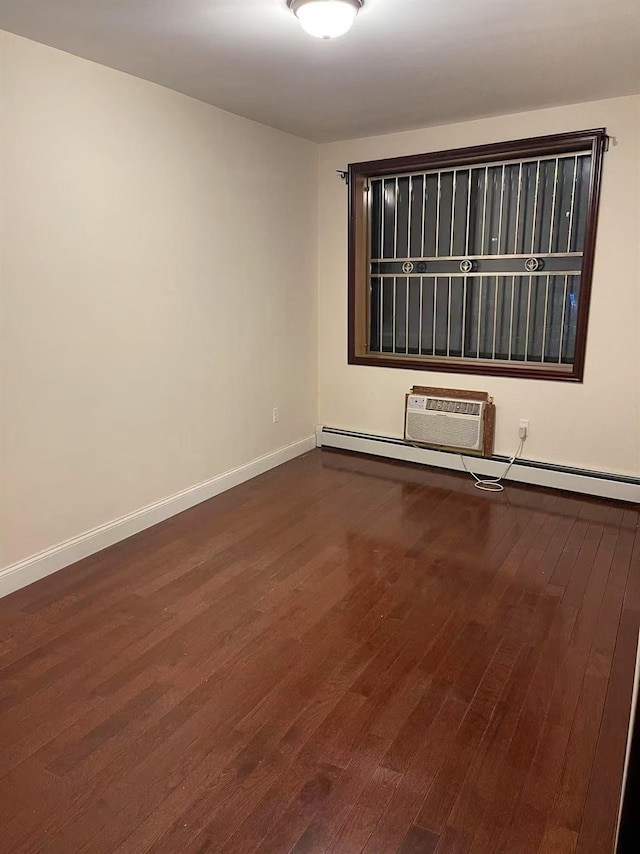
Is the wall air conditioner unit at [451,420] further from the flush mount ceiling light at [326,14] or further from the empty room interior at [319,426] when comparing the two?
the flush mount ceiling light at [326,14]

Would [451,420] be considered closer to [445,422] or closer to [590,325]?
[445,422]

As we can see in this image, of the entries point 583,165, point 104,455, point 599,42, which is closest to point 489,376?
point 583,165

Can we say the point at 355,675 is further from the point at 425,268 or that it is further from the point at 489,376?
the point at 425,268

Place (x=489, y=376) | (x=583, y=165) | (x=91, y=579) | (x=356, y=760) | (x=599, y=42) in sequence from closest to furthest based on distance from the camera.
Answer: (x=356, y=760)
(x=599, y=42)
(x=91, y=579)
(x=583, y=165)
(x=489, y=376)

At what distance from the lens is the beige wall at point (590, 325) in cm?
377

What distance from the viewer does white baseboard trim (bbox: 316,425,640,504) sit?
159 inches

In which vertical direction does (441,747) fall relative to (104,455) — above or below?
below

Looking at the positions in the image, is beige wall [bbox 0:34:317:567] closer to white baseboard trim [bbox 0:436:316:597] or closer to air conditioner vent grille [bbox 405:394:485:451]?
white baseboard trim [bbox 0:436:316:597]

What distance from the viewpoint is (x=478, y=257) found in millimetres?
4398

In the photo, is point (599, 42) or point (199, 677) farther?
point (599, 42)

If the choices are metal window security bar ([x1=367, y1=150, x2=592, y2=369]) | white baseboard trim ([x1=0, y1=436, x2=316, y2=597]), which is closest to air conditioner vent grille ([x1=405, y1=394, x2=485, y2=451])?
metal window security bar ([x1=367, y1=150, x2=592, y2=369])

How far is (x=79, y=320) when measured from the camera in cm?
311

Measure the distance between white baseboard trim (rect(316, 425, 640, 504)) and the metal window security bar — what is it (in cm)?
69

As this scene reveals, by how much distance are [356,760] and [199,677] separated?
677mm
